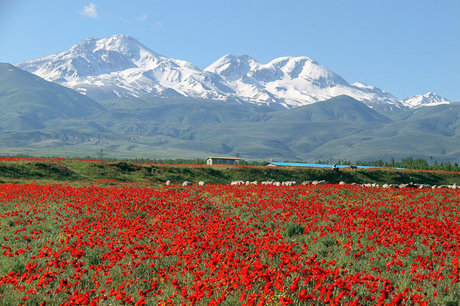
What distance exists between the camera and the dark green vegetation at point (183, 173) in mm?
49562

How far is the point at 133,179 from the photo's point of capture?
173 ft

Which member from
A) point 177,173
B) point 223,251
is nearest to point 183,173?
point 177,173

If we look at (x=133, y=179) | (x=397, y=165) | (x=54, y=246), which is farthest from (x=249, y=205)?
(x=397, y=165)

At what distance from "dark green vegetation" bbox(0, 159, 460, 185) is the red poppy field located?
22515 millimetres

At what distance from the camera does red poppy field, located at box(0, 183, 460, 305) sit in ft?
33.2

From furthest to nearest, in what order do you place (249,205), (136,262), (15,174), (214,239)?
1. (15,174)
2. (249,205)
3. (214,239)
4. (136,262)

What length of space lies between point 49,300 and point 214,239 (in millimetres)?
5781

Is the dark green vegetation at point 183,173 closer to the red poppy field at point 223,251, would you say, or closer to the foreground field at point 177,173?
the foreground field at point 177,173

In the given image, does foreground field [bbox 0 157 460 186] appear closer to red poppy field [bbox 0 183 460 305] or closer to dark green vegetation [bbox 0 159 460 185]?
dark green vegetation [bbox 0 159 460 185]

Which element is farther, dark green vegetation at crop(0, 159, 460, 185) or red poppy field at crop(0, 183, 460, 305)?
dark green vegetation at crop(0, 159, 460, 185)

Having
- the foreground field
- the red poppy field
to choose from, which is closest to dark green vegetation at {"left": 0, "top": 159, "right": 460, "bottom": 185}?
the foreground field

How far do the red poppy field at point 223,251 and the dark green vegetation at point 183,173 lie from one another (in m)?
22.5

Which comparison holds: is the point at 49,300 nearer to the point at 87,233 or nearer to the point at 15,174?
the point at 87,233

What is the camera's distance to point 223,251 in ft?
46.1
